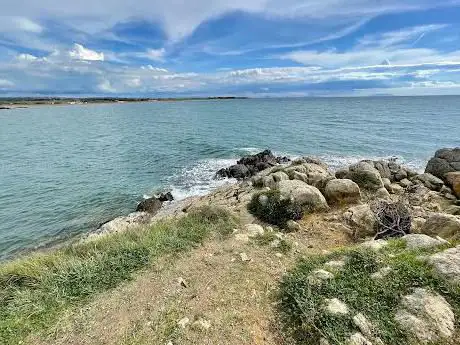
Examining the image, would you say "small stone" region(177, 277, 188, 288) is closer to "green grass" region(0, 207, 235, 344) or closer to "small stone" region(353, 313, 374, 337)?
"green grass" region(0, 207, 235, 344)

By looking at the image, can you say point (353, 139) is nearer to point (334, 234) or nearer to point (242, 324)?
point (334, 234)

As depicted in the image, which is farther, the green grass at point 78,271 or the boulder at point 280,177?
the boulder at point 280,177

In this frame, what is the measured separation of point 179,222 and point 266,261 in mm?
3233

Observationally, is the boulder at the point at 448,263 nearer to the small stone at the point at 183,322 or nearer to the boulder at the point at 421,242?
the boulder at the point at 421,242

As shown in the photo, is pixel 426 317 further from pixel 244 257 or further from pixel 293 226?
pixel 293 226

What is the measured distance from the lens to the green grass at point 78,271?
5.80 meters

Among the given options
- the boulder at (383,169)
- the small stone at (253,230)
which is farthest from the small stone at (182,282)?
the boulder at (383,169)

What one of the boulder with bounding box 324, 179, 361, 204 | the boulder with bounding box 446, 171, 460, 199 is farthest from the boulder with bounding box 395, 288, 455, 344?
the boulder with bounding box 446, 171, 460, 199

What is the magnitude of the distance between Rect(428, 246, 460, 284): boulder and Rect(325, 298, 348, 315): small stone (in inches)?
75.6

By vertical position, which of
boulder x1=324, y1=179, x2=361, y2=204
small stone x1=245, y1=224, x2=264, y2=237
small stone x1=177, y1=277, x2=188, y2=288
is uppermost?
small stone x1=177, y1=277, x2=188, y2=288

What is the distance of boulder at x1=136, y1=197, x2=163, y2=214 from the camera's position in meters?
17.7

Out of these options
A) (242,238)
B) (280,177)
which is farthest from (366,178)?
(242,238)

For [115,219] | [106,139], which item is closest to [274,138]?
[106,139]

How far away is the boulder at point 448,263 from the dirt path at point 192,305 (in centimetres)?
301
